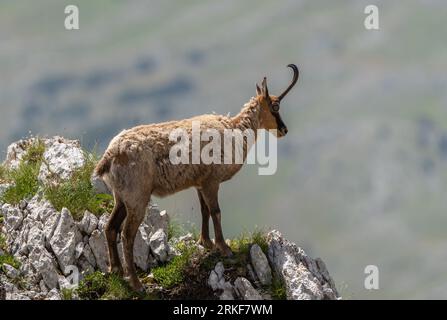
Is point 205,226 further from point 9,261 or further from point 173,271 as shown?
point 9,261

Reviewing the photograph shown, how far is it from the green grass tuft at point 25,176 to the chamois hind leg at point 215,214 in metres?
5.14

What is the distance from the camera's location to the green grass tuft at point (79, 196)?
2625 centimetres

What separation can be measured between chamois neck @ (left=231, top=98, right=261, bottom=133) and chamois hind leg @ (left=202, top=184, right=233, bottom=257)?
2.50m

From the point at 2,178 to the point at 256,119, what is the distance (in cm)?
774

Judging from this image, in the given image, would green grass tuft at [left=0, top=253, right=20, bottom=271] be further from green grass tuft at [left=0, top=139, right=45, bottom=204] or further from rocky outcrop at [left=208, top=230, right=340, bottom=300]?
rocky outcrop at [left=208, top=230, right=340, bottom=300]

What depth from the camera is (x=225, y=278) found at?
81.3 feet

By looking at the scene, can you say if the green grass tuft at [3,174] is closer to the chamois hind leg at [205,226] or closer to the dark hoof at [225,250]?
the chamois hind leg at [205,226]

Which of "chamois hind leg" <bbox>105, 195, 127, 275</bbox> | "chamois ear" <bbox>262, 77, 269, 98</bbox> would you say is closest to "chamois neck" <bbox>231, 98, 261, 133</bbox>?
"chamois ear" <bbox>262, 77, 269, 98</bbox>

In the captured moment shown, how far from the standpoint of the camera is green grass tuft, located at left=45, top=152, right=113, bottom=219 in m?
26.2

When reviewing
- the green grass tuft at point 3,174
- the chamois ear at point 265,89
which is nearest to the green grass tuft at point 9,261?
the green grass tuft at point 3,174

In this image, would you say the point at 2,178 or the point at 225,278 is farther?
the point at 2,178

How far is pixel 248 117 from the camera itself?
27.8 metres
